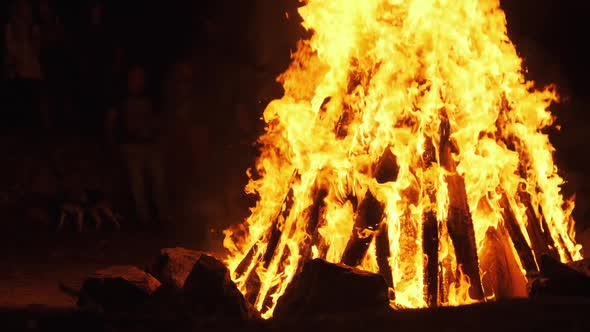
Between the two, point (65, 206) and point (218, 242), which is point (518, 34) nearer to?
point (218, 242)

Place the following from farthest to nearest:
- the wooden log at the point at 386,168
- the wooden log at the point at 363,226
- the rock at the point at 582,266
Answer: the wooden log at the point at 386,168 < the wooden log at the point at 363,226 < the rock at the point at 582,266

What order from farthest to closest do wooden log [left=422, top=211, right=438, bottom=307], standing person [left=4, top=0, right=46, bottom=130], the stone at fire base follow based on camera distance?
1. standing person [left=4, top=0, right=46, bottom=130]
2. wooden log [left=422, top=211, right=438, bottom=307]
3. the stone at fire base

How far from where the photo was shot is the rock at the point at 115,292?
17.2 ft

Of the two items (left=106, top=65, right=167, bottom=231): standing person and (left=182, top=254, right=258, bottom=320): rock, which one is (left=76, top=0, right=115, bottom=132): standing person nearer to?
(left=106, top=65, right=167, bottom=231): standing person

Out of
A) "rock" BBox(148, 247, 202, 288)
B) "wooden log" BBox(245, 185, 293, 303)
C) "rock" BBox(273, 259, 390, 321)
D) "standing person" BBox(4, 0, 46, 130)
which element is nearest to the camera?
"rock" BBox(273, 259, 390, 321)

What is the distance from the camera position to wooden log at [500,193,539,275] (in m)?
5.57

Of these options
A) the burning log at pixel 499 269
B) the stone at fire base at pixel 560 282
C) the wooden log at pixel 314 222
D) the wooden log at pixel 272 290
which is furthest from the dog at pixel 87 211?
the stone at fire base at pixel 560 282

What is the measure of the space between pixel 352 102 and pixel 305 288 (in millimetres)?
1955

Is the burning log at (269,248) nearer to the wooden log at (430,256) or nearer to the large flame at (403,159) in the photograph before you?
the large flame at (403,159)

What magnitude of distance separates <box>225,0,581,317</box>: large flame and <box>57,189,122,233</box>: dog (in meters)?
3.85

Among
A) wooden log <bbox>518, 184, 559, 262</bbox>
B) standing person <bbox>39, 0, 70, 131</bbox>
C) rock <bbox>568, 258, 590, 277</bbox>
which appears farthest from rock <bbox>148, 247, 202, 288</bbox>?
standing person <bbox>39, 0, 70, 131</bbox>

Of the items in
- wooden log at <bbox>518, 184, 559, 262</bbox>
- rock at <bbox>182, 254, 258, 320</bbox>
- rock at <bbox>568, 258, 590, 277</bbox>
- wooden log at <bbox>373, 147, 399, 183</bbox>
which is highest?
wooden log at <bbox>373, 147, 399, 183</bbox>

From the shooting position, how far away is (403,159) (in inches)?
218

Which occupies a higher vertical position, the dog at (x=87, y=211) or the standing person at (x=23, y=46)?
the standing person at (x=23, y=46)
